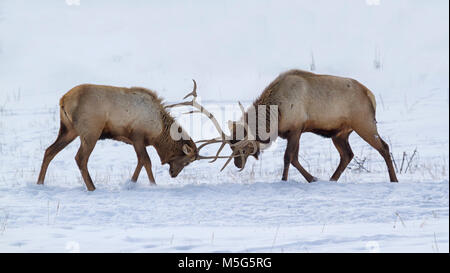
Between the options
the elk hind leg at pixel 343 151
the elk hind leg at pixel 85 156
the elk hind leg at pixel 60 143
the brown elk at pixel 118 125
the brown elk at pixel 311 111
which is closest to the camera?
the elk hind leg at pixel 85 156

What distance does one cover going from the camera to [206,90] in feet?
65.1

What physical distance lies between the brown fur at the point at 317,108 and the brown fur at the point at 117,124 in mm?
997

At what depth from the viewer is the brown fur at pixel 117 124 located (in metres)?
9.08

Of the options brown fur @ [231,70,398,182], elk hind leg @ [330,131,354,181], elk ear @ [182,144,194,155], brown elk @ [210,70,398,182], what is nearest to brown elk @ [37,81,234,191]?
elk ear @ [182,144,194,155]

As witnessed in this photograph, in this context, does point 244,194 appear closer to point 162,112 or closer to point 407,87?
point 162,112

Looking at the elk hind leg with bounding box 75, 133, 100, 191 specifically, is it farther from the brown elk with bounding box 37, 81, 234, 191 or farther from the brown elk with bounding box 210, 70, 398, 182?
the brown elk with bounding box 210, 70, 398, 182

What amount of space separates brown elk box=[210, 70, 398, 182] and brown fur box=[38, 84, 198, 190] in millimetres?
883

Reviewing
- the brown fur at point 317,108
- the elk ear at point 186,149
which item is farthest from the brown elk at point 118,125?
the brown fur at point 317,108

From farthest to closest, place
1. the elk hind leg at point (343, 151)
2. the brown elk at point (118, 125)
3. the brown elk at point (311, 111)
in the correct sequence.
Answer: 1. the elk hind leg at point (343, 151)
2. the brown elk at point (311, 111)
3. the brown elk at point (118, 125)

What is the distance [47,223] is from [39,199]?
157 cm

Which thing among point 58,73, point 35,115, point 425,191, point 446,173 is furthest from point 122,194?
point 58,73

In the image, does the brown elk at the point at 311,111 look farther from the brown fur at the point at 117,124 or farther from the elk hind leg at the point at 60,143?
the elk hind leg at the point at 60,143

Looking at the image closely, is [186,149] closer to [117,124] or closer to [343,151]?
[117,124]

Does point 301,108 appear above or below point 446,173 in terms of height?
above
